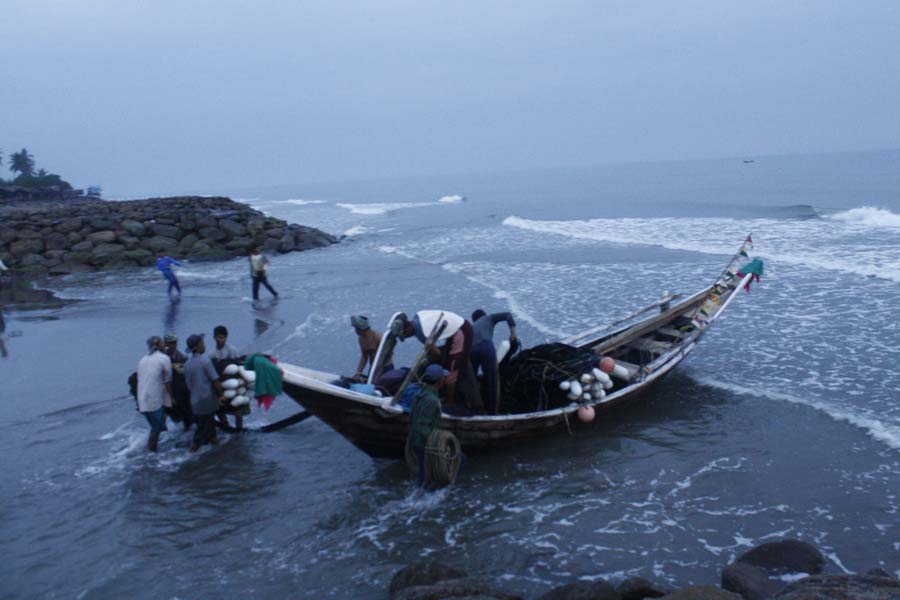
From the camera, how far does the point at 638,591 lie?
5176 mm

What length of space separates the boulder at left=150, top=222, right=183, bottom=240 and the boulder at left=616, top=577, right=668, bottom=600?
1221 inches

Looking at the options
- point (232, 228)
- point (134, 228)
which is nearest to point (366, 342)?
point (134, 228)

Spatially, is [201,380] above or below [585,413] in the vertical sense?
above

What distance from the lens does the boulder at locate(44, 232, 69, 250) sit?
29359mm

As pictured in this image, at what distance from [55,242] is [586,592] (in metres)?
30.6

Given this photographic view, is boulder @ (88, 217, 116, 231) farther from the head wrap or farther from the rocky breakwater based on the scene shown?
the head wrap

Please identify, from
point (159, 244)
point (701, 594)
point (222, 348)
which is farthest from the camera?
point (159, 244)

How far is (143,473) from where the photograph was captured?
326 inches

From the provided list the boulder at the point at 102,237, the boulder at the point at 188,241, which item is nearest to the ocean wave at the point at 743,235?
the boulder at the point at 188,241

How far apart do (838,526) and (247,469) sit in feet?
21.0

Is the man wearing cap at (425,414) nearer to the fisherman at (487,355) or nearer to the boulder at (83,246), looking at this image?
the fisherman at (487,355)

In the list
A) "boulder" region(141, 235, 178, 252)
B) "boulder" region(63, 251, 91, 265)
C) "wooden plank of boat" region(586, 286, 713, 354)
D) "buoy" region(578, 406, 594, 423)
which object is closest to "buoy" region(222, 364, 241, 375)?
"buoy" region(578, 406, 594, 423)

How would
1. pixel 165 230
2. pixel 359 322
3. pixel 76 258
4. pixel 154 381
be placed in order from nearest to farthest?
pixel 154 381, pixel 359 322, pixel 76 258, pixel 165 230

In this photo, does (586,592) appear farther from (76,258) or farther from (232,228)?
(232,228)
